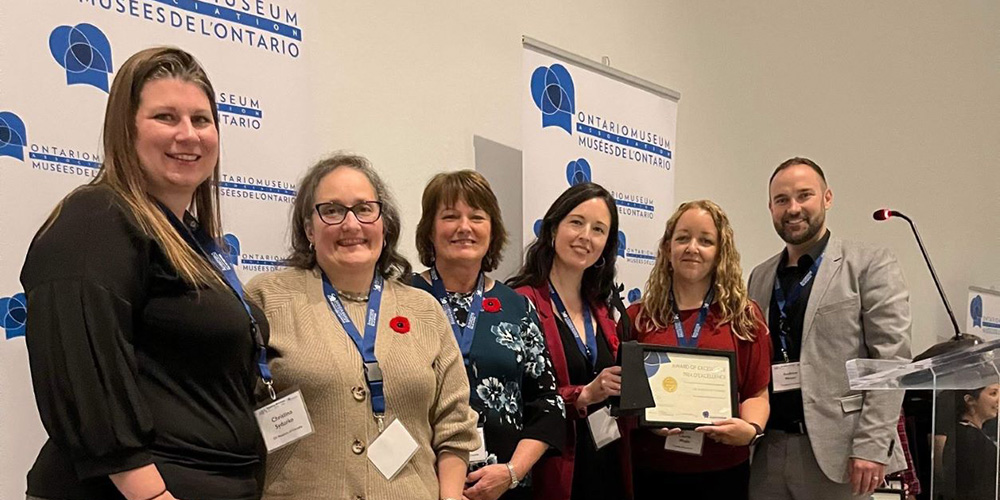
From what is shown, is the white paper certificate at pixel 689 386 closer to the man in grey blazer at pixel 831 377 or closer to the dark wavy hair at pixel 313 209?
the man in grey blazer at pixel 831 377

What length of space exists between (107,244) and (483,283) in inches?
53.4

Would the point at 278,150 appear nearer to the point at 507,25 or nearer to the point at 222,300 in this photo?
the point at 222,300

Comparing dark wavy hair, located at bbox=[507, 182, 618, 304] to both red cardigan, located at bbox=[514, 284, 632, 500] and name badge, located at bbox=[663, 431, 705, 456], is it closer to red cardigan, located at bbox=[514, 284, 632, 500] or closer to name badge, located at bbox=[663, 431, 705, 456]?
red cardigan, located at bbox=[514, 284, 632, 500]

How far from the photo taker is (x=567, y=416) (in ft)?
9.32

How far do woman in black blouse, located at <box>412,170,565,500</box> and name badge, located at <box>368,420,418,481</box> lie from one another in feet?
1.36

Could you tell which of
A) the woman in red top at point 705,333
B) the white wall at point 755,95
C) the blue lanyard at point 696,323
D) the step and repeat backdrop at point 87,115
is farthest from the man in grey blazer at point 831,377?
the step and repeat backdrop at point 87,115

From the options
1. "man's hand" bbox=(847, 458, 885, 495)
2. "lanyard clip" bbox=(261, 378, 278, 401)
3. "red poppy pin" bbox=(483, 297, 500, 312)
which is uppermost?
"red poppy pin" bbox=(483, 297, 500, 312)

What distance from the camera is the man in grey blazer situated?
321 cm

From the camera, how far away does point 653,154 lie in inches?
168

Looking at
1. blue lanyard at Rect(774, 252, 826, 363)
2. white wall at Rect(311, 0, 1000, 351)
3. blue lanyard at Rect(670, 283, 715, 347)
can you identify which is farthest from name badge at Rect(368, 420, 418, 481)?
blue lanyard at Rect(774, 252, 826, 363)

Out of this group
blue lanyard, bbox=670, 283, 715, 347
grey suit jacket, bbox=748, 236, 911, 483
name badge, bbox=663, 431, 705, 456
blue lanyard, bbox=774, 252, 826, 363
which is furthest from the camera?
blue lanyard, bbox=774, 252, 826, 363

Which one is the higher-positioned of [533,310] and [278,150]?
[278,150]

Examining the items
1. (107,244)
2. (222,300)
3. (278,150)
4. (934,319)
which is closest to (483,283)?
(278,150)

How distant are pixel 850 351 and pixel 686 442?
A: 2.64ft
